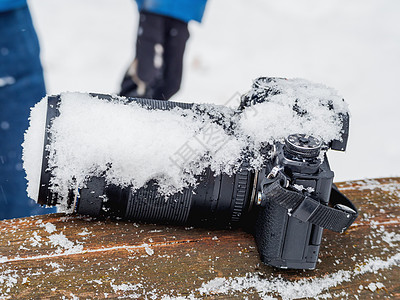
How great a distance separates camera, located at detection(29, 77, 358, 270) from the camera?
639 millimetres

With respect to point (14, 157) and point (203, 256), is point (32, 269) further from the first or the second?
point (14, 157)

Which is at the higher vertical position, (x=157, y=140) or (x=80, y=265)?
(x=157, y=140)

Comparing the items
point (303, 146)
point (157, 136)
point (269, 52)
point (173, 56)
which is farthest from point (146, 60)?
point (269, 52)

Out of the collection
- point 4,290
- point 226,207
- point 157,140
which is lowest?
point 4,290

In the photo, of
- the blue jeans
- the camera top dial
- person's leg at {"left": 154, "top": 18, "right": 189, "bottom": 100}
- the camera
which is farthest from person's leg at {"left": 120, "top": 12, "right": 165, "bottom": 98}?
the camera top dial

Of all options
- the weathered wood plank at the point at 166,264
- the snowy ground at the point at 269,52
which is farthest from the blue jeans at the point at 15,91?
the snowy ground at the point at 269,52

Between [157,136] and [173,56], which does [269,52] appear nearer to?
[173,56]

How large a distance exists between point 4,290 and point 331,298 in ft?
1.54

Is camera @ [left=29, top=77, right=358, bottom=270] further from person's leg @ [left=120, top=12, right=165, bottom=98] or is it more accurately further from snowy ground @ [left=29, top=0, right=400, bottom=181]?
snowy ground @ [left=29, top=0, right=400, bottom=181]

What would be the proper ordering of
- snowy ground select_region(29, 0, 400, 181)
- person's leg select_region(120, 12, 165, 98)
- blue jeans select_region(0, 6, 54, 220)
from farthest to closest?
snowy ground select_region(29, 0, 400, 181) → person's leg select_region(120, 12, 165, 98) → blue jeans select_region(0, 6, 54, 220)

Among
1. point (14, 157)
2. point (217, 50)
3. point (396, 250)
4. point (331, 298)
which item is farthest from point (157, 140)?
point (217, 50)

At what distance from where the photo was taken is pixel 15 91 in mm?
1159

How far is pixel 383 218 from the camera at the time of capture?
86 centimetres

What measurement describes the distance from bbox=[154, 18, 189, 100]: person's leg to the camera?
0.70m
